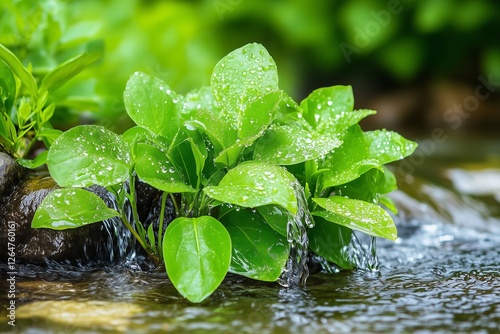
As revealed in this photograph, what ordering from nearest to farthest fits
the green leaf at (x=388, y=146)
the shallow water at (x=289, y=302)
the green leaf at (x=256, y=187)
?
the shallow water at (x=289, y=302), the green leaf at (x=256, y=187), the green leaf at (x=388, y=146)

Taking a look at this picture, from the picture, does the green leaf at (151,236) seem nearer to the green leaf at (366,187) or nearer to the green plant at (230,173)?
the green plant at (230,173)

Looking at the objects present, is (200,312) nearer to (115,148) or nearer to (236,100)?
(115,148)

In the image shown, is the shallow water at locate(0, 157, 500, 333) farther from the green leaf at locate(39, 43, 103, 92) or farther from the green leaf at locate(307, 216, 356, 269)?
the green leaf at locate(39, 43, 103, 92)

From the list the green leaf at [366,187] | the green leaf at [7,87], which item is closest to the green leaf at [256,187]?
the green leaf at [366,187]

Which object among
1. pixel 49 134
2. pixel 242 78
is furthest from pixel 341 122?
pixel 49 134

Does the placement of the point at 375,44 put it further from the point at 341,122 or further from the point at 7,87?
the point at 7,87

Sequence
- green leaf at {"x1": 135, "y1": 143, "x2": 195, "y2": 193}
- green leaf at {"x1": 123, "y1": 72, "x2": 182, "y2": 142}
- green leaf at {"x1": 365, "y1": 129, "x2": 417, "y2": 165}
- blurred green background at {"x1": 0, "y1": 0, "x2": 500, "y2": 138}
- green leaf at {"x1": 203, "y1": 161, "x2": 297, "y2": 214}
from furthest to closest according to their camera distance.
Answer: blurred green background at {"x1": 0, "y1": 0, "x2": 500, "y2": 138}, green leaf at {"x1": 365, "y1": 129, "x2": 417, "y2": 165}, green leaf at {"x1": 123, "y1": 72, "x2": 182, "y2": 142}, green leaf at {"x1": 135, "y1": 143, "x2": 195, "y2": 193}, green leaf at {"x1": 203, "y1": 161, "x2": 297, "y2": 214}

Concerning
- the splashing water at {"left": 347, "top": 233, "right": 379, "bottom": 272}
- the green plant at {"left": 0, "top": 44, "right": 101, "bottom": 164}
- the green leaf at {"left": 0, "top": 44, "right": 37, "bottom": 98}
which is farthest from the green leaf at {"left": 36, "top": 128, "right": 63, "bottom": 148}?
the splashing water at {"left": 347, "top": 233, "right": 379, "bottom": 272}
